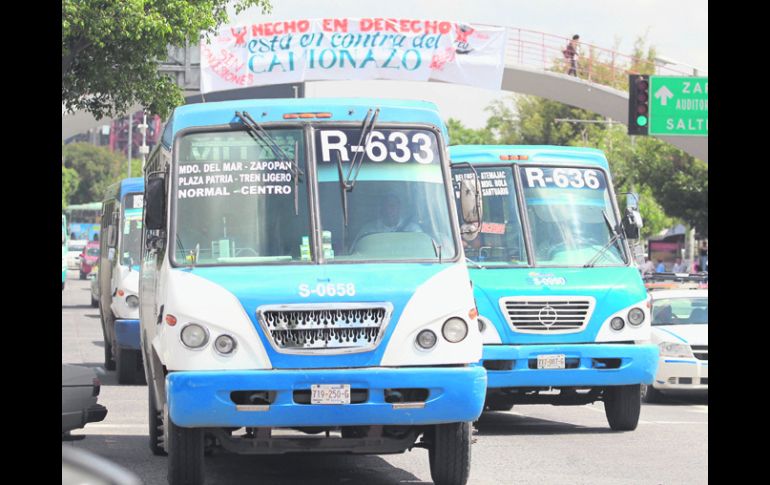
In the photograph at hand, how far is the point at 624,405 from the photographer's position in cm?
1416

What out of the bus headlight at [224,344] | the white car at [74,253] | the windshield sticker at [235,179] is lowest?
the white car at [74,253]

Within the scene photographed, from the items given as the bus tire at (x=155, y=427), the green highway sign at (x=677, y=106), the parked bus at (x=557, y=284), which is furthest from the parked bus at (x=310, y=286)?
the green highway sign at (x=677, y=106)

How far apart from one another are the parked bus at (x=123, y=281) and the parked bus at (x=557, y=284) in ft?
17.1

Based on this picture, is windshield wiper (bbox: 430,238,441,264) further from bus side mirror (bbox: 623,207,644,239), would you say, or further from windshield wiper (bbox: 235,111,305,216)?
bus side mirror (bbox: 623,207,644,239)

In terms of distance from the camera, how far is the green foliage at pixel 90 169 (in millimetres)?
144375

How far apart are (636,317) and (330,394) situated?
5.41m

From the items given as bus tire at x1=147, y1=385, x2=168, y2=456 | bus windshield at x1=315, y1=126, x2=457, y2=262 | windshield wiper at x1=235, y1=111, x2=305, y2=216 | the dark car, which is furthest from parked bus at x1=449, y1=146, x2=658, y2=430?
the dark car

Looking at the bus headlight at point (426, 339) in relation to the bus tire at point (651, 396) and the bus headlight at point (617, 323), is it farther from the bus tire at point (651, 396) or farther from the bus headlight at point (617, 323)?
the bus tire at point (651, 396)

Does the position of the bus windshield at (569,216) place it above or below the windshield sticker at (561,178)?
below

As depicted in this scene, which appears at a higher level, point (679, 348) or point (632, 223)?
point (632, 223)

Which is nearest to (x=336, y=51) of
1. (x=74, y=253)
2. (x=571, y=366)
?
(x=571, y=366)

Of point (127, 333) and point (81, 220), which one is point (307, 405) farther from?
point (81, 220)
